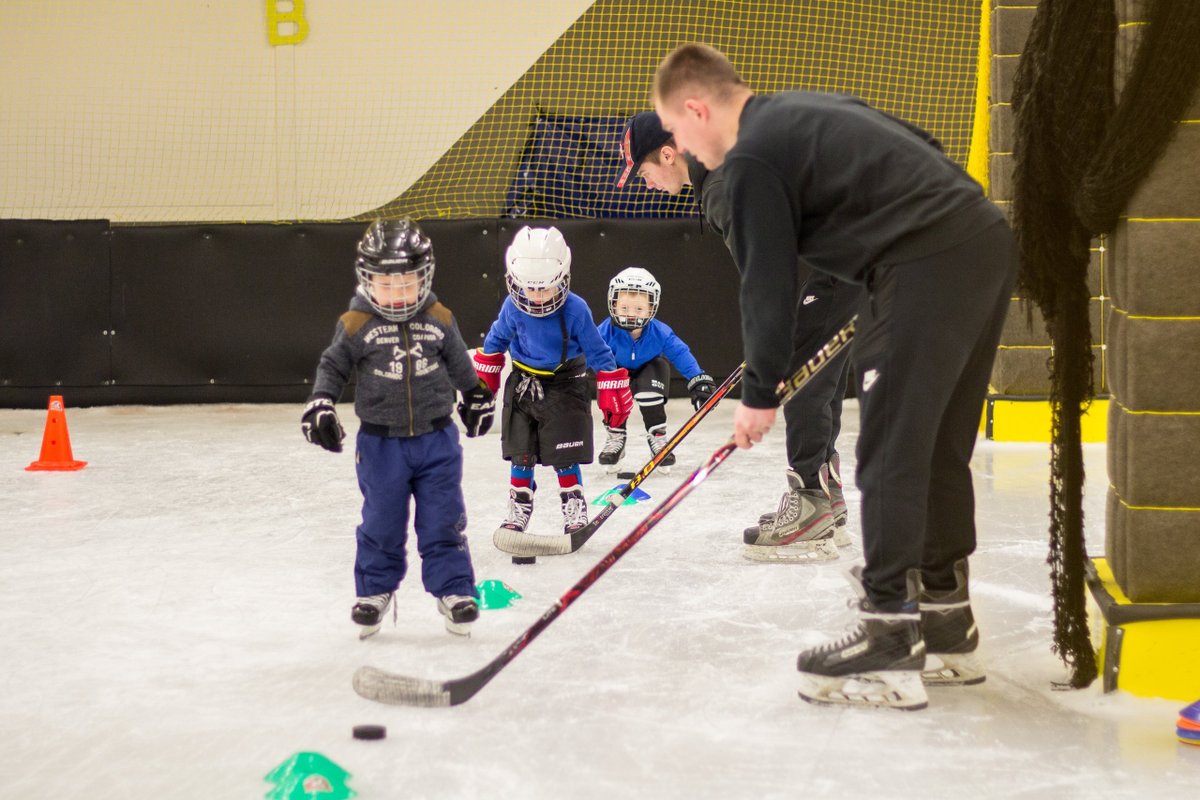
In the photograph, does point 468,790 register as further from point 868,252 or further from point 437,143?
point 437,143

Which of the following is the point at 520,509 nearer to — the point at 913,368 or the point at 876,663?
the point at 876,663

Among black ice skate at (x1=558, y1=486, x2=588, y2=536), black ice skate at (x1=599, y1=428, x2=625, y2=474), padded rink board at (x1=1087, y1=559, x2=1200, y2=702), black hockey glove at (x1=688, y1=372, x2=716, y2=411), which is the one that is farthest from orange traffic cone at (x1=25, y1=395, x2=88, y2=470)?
padded rink board at (x1=1087, y1=559, x2=1200, y2=702)

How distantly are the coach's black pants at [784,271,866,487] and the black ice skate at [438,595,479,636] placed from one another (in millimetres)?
1032

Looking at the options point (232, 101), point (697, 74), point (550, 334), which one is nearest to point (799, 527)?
point (550, 334)

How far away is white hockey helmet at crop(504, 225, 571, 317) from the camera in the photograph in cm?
334

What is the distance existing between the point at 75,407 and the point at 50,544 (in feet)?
10.4

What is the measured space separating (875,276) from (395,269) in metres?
1.00

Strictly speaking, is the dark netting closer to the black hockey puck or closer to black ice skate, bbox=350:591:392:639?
the black hockey puck

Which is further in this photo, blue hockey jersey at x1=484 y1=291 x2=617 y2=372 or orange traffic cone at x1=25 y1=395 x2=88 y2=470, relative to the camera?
orange traffic cone at x1=25 y1=395 x2=88 y2=470

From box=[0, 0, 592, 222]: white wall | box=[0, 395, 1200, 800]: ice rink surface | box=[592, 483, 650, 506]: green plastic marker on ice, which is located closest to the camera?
box=[0, 395, 1200, 800]: ice rink surface

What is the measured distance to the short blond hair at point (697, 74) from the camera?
2.24m

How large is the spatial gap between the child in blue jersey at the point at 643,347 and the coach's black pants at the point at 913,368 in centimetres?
245

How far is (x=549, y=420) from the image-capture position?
11.4 feet

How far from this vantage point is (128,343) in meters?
6.52
